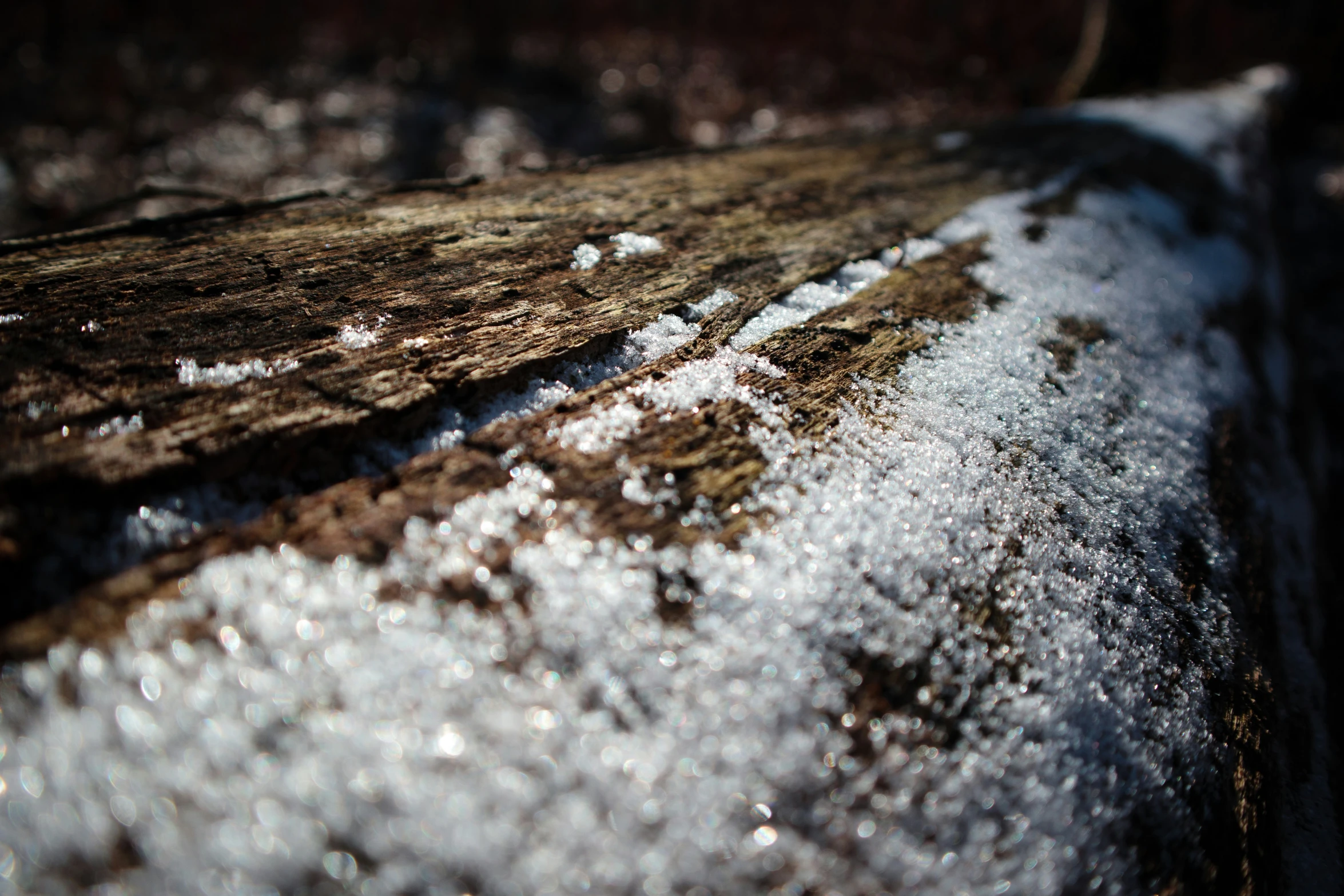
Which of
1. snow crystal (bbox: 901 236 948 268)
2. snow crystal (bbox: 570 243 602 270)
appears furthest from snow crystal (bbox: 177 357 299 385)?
snow crystal (bbox: 901 236 948 268)

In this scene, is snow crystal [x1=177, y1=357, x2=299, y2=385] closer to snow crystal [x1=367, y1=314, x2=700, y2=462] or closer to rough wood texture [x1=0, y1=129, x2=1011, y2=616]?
rough wood texture [x1=0, y1=129, x2=1011, y2=616]

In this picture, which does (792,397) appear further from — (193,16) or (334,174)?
(193,16)

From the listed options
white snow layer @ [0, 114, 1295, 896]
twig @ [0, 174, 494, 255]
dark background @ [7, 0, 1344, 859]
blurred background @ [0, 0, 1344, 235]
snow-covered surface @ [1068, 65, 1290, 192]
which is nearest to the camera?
white snow layer @ [0, 114, 1295, 896]

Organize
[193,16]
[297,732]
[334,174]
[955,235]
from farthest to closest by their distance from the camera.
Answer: [193,16], [334,174], [955,235], [297,732]

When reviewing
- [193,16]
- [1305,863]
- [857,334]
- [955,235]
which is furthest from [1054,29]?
[193,16]

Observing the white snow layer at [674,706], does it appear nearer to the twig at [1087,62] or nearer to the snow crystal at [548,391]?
the snow crystal at [548,391]

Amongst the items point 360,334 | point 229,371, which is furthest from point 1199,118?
point 229,371
